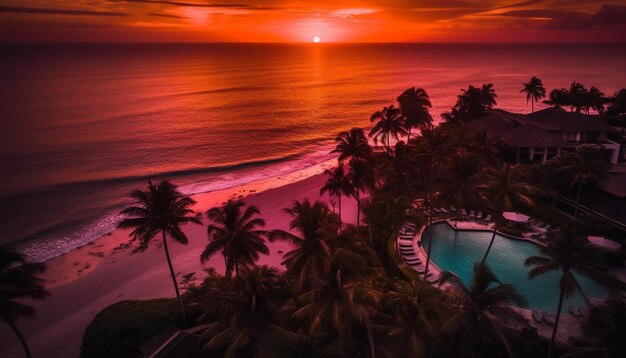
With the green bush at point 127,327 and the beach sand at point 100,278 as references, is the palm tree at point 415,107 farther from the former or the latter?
the green bush at point 127,327

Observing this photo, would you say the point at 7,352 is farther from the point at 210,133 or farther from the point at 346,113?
the point at 346,113

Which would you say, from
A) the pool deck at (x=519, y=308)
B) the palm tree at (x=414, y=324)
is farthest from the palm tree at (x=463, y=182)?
the palm tree at (x=414, y=324)

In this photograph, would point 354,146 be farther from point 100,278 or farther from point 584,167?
point 100,278

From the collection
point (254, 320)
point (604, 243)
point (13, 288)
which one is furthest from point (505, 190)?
point (13, 288)

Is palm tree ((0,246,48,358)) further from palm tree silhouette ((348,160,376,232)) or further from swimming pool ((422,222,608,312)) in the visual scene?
swimming pool ((422,222,608,312))

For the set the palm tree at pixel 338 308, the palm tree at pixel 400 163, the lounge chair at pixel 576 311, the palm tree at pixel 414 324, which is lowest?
the lounge chair at pixel 576 311

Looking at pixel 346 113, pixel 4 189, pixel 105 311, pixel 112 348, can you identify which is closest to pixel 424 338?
pixel 112 348

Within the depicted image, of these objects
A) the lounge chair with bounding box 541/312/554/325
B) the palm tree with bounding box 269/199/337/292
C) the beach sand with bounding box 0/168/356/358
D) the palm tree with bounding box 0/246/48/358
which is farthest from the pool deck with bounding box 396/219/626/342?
the palm tree with bounding box 0/246/48/358
